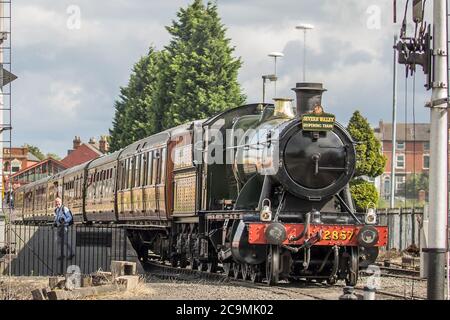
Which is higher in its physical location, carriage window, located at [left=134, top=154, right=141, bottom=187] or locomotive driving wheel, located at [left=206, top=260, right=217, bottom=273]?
carriage window, located at [left=134, top=154, right=141, bottom=187]

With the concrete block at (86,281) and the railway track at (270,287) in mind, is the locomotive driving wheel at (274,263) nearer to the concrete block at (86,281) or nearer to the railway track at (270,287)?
the railway track at (270,287)

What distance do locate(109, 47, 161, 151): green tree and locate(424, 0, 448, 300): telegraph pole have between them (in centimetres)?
4821

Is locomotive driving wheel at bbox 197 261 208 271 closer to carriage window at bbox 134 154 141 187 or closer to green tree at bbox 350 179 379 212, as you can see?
carriage window at bbox 134 154 141 187

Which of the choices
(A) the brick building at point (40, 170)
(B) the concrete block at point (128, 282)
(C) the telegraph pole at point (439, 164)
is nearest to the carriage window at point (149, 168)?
(B) the concrete block at point (128, 282)

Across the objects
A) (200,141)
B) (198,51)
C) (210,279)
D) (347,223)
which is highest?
(198,51)

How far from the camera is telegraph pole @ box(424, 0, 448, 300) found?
1381 centimetres

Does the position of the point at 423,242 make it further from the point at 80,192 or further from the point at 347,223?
the point at 80,192

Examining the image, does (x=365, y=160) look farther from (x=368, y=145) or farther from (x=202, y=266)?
(x=202, y=266)

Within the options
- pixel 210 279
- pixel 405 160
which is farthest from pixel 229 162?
pixel 405 160

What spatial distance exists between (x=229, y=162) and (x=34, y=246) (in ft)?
17.2

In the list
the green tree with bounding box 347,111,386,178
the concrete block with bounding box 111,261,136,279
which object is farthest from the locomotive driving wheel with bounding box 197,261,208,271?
the green tree with bounding box 347,111,386,178

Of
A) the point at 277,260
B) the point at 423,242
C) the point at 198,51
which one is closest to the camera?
the point at 423,242

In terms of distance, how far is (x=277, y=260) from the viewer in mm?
18000

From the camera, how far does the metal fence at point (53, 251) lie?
2234 cm
